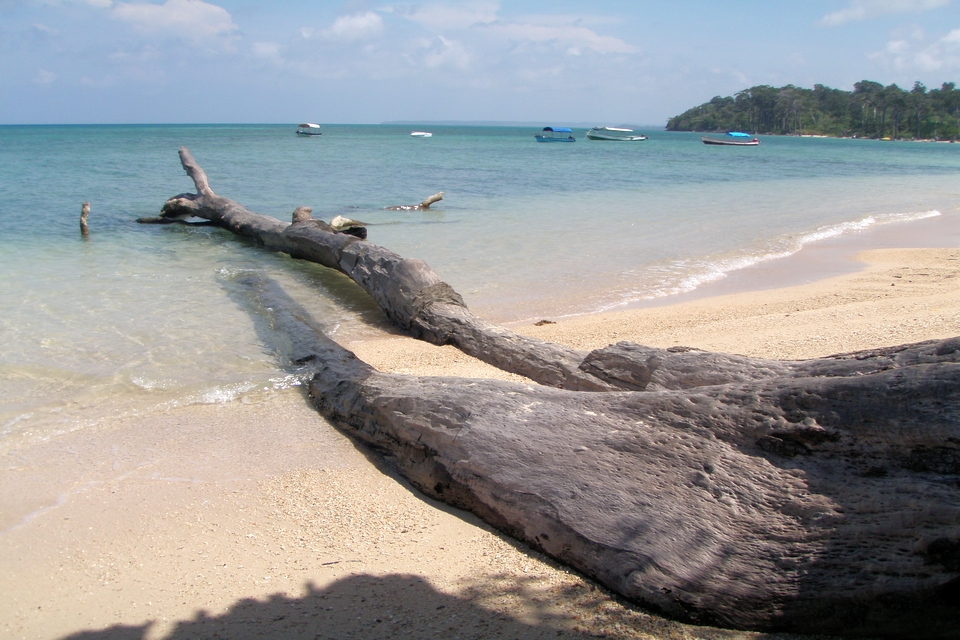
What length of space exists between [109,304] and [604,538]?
7659 millimetres

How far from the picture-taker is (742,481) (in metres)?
2.81

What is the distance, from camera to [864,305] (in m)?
8.04

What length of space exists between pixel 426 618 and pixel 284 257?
388 inches

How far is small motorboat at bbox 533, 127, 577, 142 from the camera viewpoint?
256ft

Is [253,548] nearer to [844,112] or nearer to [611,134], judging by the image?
[611,134]

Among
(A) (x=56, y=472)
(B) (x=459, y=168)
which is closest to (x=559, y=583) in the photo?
(A) (x=56, y=472)

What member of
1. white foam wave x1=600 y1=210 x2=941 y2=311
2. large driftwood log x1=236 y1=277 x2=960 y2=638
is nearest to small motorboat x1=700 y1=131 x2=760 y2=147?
white foam wave x1=600 y1=210 x2=941 y2=311

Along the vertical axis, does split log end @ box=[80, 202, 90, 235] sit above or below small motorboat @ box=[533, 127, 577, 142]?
below

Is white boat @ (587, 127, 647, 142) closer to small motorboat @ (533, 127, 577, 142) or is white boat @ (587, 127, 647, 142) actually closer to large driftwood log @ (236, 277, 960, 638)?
small motorboat @ (533, 127, 577, 142)

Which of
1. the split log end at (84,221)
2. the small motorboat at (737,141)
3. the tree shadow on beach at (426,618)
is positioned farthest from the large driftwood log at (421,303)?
the small motorboat at (737,141)

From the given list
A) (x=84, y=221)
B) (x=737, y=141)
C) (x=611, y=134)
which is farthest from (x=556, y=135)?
(x=84, y=221)

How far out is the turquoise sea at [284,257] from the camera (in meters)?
6.07

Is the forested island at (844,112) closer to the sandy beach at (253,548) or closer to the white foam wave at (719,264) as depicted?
the white foam wave at (719,264)

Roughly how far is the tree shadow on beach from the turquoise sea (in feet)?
9.59
